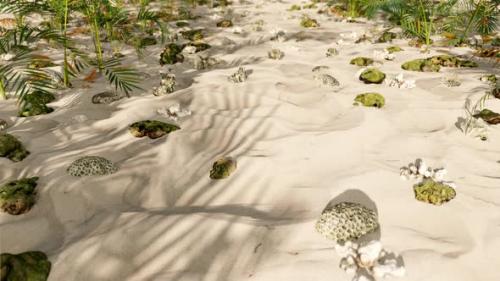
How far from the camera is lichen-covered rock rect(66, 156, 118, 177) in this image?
3.01m

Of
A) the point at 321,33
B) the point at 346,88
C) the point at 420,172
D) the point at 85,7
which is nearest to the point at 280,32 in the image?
the point at 321,33

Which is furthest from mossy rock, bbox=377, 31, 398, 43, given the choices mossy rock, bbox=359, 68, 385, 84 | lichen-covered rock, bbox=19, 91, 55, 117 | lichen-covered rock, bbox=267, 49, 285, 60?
lichen-covered rock, bbox=19, 91, 55, 117

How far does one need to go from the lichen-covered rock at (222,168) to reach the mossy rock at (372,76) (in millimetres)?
2665

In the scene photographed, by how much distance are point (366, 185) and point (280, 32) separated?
5.84m

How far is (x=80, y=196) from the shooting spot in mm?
2814

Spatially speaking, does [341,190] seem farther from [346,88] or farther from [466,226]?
[346,88]

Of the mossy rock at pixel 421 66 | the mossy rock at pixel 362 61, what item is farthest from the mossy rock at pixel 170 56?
the mossy rock at pixel 421 66

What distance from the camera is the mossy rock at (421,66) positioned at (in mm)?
5264

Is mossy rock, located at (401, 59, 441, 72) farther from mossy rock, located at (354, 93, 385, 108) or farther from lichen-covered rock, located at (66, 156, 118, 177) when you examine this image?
lichen-covered rock, located at (66, 156, 118, 177)

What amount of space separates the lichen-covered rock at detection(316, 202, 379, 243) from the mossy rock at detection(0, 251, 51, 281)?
5.55ft

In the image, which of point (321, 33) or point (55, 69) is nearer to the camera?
point (55, 69)

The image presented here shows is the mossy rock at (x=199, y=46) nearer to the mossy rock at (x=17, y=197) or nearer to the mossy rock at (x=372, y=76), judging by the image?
the mossy rock at (x=372, y=76)

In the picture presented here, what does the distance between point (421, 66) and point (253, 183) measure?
146 inches

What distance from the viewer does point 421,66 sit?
5336 millimetres
